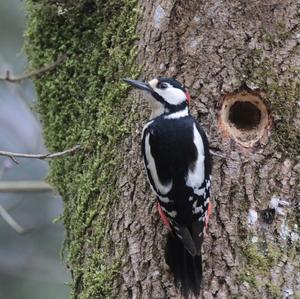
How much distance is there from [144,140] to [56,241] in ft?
13.3

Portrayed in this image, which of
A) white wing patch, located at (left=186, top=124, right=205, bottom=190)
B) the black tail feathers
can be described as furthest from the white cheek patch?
the black tail feathers

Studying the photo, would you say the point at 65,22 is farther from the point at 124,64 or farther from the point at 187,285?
the point at 187,285

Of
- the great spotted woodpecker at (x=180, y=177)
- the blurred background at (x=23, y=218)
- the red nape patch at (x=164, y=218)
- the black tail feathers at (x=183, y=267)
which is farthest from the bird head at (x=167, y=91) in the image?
the blurred background at (x=23, y=218)

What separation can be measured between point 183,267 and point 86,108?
1062mm

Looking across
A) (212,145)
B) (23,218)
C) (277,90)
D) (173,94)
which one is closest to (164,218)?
(212,145)

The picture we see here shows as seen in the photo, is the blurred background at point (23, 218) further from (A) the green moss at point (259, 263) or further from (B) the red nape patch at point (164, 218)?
(A) the green moss at point (259, 263)

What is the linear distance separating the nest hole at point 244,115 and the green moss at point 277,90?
81 millimetres

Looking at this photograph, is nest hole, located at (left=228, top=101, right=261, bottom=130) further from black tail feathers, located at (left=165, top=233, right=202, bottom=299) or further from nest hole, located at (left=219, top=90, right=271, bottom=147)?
black tail feathers, located at (left=165, top=233, right=202, bottom=299)

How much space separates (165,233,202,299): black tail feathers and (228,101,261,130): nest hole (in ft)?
2.10

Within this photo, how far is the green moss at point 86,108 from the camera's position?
12.6ft

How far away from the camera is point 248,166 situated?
3.71 meters

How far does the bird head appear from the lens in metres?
3.68

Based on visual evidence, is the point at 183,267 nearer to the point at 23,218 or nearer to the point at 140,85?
the point at 140,85

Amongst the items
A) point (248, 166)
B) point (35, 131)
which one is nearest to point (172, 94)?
point (248, 166)
